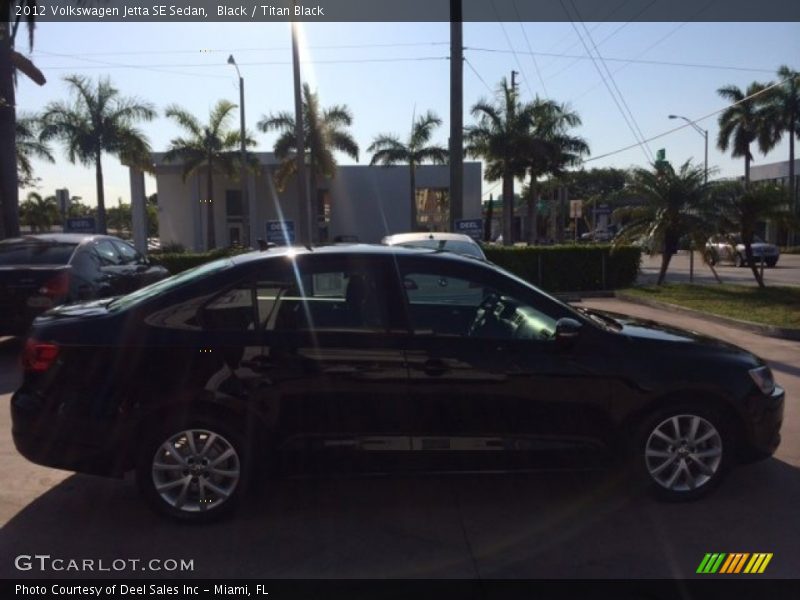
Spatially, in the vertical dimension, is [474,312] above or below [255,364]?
above

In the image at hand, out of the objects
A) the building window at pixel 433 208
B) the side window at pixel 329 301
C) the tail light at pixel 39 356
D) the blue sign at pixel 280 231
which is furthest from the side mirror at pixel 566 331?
the building window at pixel 433 208

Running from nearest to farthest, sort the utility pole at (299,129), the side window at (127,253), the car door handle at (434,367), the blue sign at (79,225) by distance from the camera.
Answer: the car door handle at (434,367) < the side window at (127,253) < the blue sign at (79,225) < the utility pole at (299,129)

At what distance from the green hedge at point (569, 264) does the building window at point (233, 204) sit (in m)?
32.2

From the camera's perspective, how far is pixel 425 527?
446cm

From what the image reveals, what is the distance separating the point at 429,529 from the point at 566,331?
1.44 metres

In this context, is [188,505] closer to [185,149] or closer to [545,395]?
[545,395]

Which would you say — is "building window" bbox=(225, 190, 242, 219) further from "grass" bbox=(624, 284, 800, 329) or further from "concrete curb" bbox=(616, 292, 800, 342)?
"concrete curb" bbox=(616, 292, 800, 342)

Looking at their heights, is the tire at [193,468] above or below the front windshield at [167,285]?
below

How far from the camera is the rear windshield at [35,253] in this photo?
9.37 meters

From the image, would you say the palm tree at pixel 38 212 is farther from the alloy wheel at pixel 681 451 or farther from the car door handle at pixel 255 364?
the alloy wheel at pixel 681 451

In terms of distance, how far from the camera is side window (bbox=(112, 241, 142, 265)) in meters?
11.0

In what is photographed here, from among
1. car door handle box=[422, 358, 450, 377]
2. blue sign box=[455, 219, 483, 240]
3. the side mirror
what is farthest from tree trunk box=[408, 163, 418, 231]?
car door handle box=[422, 358, 450, 377]

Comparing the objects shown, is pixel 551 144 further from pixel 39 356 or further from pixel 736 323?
pixel 39 356

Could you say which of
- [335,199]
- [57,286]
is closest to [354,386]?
[57,286]
